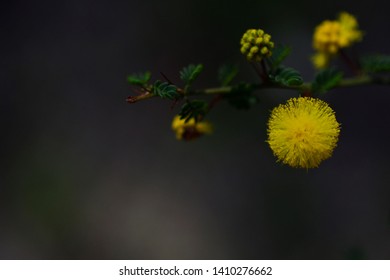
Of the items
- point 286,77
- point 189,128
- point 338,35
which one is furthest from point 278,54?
point 189,128

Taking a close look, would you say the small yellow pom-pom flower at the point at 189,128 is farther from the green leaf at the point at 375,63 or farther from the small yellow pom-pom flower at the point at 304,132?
the green leaf at the point at 375,63

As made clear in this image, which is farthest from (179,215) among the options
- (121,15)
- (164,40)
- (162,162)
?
(121,15)

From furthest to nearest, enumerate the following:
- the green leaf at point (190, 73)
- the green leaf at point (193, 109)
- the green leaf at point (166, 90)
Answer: the green leaf at point (193, 109), the green leaf at point (190, 73), the green leaf at point (166, 90)

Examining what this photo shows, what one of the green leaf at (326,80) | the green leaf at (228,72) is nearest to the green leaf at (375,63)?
the green leaf at (326,80)

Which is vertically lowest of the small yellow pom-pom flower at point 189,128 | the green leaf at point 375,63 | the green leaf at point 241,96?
the small yellow pom-pom flower at point 189,128

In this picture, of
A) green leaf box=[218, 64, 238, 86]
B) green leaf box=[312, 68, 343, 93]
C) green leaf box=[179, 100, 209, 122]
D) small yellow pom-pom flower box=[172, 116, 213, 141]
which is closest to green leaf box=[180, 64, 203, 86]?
green leaf box=[179, 100, 209, 122]

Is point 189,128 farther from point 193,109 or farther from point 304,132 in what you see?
point 304,132

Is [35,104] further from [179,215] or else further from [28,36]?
[179,215]
